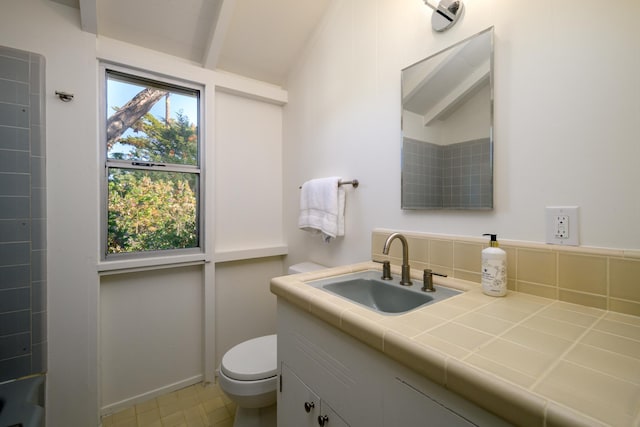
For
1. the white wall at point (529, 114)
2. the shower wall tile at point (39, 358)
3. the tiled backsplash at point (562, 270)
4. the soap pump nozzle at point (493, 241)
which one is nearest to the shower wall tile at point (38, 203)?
the shower wall tile at point (39, 358)

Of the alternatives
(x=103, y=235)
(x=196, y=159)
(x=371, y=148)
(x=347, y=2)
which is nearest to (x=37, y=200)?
(x=103, y=235)

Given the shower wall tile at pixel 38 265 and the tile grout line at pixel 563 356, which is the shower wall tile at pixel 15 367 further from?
the tile grout line at pixel 563 356

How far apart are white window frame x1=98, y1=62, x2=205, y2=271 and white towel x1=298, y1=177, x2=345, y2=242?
77cm

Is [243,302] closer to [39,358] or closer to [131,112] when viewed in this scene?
[39,358]

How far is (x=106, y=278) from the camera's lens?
1.62 m

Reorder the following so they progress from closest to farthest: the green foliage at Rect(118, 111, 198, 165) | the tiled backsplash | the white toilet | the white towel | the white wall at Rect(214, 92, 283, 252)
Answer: the tiled backsplash < the white toilet < the white towel < the green foliage at Rect(118, 111, 198, 165) < the white wall at Rect(214, 92, 283, 252)

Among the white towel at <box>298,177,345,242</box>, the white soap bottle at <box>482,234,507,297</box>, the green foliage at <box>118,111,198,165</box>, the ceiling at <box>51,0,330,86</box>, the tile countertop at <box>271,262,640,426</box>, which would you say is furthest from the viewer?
the green foliage at <box>118,111,198,165</box>

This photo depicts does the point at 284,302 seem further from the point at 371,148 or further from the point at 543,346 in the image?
the point at 371,148

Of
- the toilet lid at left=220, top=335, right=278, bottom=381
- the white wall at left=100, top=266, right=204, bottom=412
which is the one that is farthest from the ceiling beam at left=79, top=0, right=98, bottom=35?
the toilet lid at left=220, top=335, right=278, bottom=381

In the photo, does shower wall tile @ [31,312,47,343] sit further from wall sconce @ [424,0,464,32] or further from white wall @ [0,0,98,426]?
wall sconce @ [424,0,464,32]

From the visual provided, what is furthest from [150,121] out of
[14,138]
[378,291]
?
[378,291]

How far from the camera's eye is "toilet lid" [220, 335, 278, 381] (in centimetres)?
130

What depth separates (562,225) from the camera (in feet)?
2.85

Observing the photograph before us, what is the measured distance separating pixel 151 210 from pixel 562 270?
2108mm
